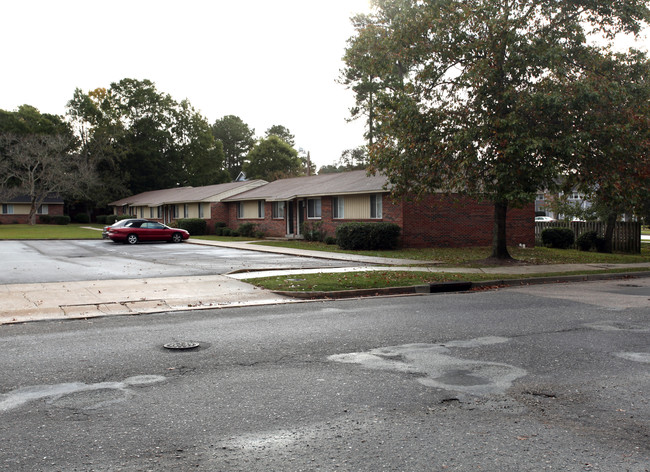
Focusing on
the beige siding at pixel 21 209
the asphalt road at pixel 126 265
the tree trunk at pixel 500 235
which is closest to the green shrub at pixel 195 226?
the asphalt road at pixel 126 265

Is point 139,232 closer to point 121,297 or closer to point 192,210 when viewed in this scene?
point 192,210

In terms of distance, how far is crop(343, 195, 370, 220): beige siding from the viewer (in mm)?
29453

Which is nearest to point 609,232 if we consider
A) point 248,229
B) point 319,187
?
point 319,187

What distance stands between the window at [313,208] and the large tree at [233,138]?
240 feet

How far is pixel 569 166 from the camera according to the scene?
18469 mm

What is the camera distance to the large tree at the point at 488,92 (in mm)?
17359

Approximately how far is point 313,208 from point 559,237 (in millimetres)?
14157

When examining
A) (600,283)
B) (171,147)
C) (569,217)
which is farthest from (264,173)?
(600,283)

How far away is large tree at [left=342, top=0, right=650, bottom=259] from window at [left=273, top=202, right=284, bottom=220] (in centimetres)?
1643

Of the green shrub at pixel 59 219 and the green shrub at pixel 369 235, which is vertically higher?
the green shrub at pixel 59 219

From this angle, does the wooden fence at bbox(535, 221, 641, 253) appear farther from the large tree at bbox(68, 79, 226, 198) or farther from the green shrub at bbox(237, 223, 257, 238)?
the large tree at bbox(68, 79, 226, 198)

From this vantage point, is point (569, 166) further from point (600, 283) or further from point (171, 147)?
point (171, 147)

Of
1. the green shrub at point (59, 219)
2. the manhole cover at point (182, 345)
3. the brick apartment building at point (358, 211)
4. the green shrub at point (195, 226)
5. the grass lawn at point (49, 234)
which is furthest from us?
the green shrub at point (59, 219)

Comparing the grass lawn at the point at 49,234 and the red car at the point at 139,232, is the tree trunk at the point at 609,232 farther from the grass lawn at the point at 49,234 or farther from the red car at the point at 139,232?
the grass lawn at the point at 49,234
